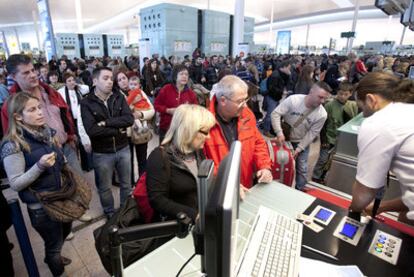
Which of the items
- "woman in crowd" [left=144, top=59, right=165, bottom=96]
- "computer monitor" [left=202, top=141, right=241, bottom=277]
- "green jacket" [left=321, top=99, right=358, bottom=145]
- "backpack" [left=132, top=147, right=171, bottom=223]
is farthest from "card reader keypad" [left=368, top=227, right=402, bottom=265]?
"woman in crowd" [left=144, top=59, right=165, bottom=96]

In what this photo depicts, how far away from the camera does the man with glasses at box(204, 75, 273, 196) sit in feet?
5.36

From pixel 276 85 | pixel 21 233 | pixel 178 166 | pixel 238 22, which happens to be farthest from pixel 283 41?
pixel 21 233

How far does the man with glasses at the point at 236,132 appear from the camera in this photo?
1.63 metres

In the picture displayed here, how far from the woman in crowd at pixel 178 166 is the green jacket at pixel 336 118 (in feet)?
7.33

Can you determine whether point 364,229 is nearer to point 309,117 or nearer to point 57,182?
point 309,117

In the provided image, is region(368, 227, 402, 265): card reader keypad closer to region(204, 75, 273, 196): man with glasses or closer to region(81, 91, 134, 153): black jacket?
region(204, 75, 273, 196): man with glasses

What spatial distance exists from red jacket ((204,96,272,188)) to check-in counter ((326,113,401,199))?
1.00m

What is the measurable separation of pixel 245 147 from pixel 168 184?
669mm

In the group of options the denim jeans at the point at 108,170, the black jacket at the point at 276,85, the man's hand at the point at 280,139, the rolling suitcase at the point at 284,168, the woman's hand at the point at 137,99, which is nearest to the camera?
the denim jeans at the point at 108,170

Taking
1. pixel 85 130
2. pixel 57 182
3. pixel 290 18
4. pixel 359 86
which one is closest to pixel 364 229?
pixel 359 86

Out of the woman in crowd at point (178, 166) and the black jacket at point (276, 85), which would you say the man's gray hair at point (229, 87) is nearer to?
the woman in crowd at point (178, 166)

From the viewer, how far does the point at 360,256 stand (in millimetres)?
1019

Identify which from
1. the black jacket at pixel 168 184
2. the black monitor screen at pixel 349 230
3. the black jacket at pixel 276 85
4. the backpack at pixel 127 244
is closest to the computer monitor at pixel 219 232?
the backpack at pixel 127 244

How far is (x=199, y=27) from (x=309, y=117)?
38.6ft
